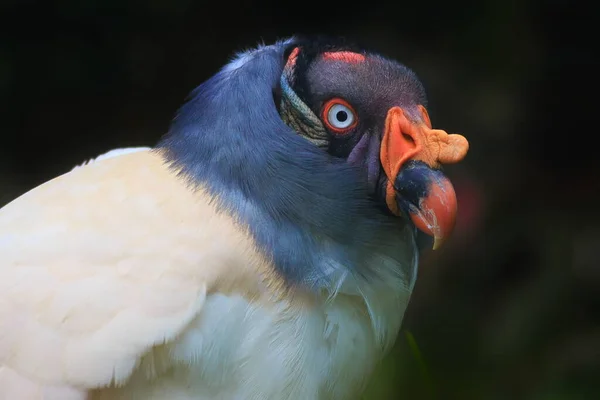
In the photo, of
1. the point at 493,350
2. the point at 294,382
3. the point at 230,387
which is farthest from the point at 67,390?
the point at 493,350

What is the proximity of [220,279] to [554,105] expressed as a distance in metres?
2.04

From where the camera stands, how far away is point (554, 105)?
2.93m

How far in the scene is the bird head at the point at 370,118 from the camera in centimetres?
140

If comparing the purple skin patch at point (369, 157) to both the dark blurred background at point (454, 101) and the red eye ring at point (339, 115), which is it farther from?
the dark blurred background at point (454, 101)

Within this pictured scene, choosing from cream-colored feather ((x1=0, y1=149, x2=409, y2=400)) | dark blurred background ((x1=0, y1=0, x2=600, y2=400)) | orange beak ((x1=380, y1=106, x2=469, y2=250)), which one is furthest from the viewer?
dark blurred background ((x1=0, y1=0, x2=600, y2=400))

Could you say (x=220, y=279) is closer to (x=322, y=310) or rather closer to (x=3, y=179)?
(x=322, y=310)

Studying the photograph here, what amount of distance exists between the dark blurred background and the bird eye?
2.58 feet

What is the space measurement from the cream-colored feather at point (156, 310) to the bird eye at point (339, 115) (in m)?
0.27

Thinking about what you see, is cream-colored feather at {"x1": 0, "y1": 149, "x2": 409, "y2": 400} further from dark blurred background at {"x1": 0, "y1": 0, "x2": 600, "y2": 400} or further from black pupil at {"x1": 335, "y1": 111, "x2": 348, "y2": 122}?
dark blurred background at {"x1": 0, "y1": 0, "x2": 600, "y2": 400}

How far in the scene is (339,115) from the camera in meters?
1.47

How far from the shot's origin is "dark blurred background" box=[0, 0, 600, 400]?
251 centimetres

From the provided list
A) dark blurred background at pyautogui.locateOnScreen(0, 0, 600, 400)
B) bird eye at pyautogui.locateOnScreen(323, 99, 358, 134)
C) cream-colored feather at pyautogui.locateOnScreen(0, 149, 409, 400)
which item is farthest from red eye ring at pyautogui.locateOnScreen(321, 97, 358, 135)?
dark blurred background at pyautogui.locateOnScreen(0, 0, 600, 400)

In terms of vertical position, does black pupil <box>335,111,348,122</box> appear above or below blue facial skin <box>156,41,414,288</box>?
above

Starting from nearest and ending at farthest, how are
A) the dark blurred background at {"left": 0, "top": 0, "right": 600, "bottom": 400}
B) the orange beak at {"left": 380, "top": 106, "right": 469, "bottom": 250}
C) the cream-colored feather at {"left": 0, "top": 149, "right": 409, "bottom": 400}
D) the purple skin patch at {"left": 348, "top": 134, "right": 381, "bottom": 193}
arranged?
the cream-colored feather at {"left": 0, "top": 149, "right": 409, "bottom": 400}
the orange beak at {"left": 380, "top": 106, "right": 469, "bottom": 250}
the purple skin patch at {"left": 348, "top": 134, "right": 381, "bottom": 193}
the dark blurred background at {"left": 0, "top": 0, "right": 600, "bottom": 400}
